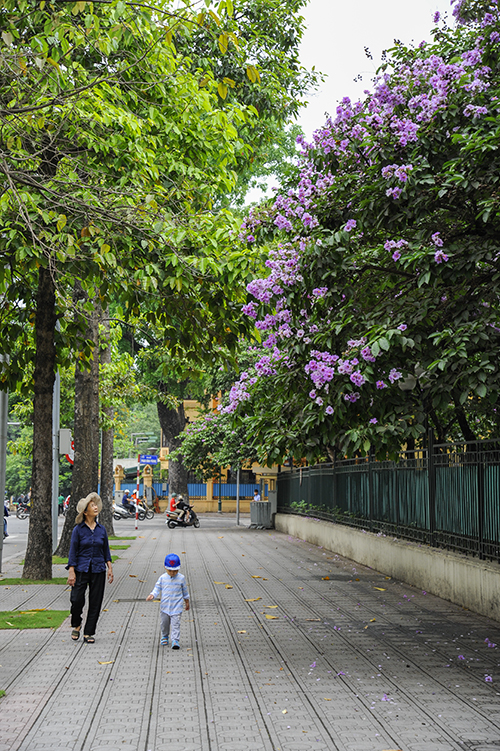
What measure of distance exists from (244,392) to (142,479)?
166 ft

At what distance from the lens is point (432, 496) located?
43.4ft

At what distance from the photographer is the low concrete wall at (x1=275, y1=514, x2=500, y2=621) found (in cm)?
1036

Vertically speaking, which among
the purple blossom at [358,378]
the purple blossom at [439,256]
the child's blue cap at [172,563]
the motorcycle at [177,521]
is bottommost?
the motorcycle at [177,521]

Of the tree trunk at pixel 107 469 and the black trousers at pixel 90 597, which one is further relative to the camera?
the tree trunk at pixel 107 469

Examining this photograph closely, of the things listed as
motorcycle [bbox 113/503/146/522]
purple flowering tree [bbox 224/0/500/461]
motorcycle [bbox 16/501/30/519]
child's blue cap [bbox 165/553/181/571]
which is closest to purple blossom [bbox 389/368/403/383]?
purple flowering tree [bbox 224/0/500/461]

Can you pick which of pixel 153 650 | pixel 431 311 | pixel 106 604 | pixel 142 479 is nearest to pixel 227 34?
pixel 431 311

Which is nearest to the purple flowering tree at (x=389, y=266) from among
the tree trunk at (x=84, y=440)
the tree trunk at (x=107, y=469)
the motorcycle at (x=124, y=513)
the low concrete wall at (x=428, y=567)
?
the low concrete wall at (x=428, y=567)

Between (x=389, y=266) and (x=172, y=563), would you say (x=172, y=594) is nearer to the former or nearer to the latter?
(x=172, y=563)

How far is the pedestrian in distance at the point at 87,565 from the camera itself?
8.94 m

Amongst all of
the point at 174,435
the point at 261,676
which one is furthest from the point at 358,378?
the point at 174,435

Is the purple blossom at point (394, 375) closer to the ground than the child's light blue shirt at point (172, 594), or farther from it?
farther from it

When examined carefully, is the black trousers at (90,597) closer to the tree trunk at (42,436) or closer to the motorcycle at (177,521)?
the tree trunk at (42,436)

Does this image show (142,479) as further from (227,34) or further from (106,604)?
(227,34)

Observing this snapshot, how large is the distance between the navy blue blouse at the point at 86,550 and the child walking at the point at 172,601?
764mm
